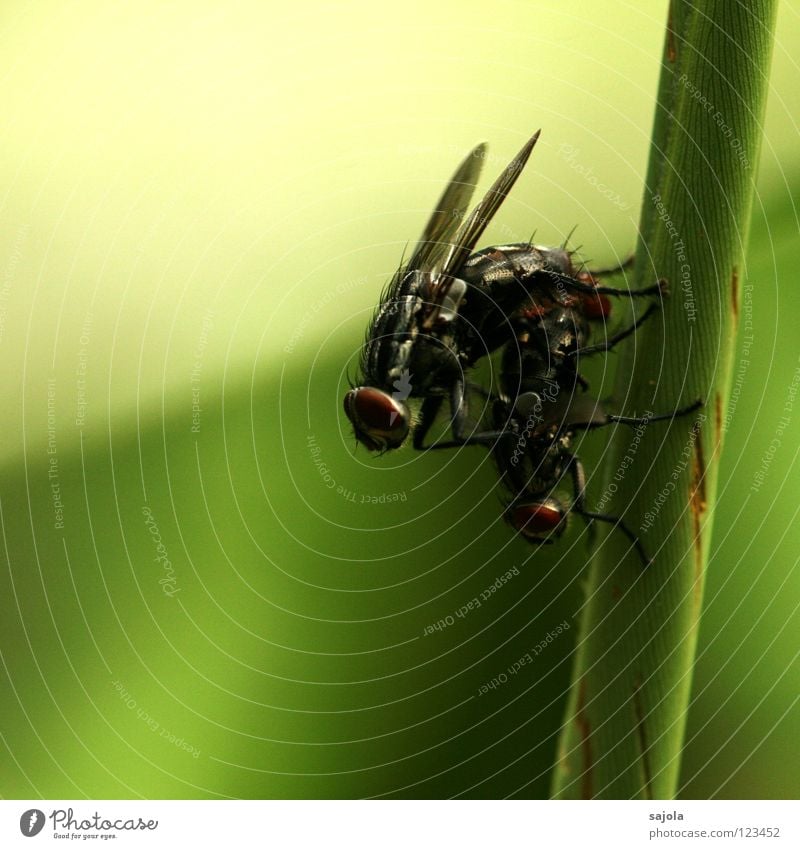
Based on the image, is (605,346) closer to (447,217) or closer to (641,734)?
(447,217)

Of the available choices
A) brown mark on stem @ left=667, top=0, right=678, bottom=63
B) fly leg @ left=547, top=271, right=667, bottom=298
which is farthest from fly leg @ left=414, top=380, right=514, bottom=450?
brown mark on stem @ left=667, top=0, right=678, bottom=63

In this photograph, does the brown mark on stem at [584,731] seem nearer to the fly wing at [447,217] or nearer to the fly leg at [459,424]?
the fly leg at [459,424]

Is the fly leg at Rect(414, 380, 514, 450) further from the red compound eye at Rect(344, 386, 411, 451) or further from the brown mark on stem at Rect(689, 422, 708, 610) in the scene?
the brown mark on stem at Rect(689, 422, 708, 610)

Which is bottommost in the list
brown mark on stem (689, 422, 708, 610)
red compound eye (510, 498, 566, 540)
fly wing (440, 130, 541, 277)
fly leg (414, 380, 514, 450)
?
brown mark on stem (689, 422, 708, 610)

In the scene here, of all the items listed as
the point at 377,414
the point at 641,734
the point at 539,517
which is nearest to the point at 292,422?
the point at 377,414

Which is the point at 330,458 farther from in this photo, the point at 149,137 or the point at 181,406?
the point at 149,137

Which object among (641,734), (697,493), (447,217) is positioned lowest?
(641,734)
